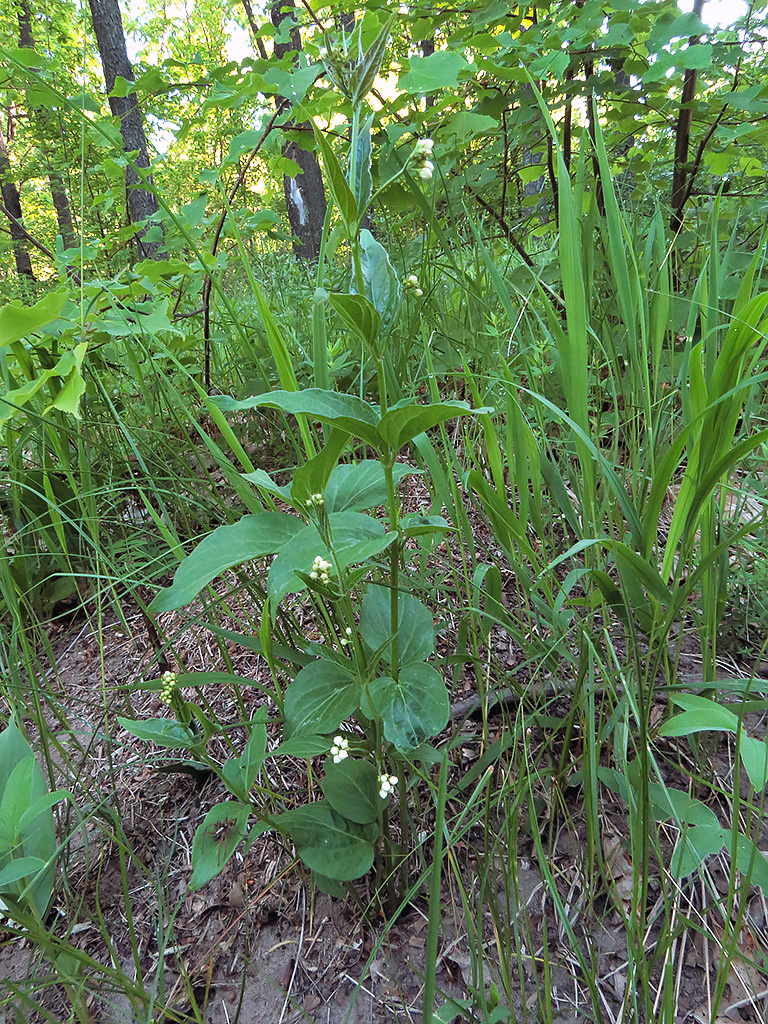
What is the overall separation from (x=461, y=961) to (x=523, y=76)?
5.82ft

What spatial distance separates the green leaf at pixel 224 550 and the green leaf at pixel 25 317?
0.44 meters

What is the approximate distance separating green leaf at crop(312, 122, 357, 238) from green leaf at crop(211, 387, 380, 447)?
154 millimetres

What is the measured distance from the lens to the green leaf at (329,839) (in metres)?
0.66

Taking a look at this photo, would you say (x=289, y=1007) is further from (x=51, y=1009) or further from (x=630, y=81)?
(x=630, y=81)

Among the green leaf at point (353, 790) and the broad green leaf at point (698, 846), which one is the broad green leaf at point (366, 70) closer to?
the green leaf at point (353, 790)

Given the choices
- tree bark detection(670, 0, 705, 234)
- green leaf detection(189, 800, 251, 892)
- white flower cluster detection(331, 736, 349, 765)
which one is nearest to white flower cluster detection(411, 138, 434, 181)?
white flower cluster detection(331, 736, 349, 765)

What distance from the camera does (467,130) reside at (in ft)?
4.39

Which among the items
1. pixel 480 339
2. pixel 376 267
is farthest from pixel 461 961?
pixel 480 339

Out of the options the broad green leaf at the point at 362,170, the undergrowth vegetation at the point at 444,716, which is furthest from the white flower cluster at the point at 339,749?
the broad green leaf at the point at 362,170

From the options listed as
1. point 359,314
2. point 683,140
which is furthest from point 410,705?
point 683,140

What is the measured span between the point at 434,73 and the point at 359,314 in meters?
1.04

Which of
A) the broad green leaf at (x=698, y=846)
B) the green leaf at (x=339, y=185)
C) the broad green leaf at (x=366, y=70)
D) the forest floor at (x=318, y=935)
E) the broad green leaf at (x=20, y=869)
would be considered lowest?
the forest floor at (x=318, y=935)

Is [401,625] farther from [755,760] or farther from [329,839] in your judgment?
[755,760]

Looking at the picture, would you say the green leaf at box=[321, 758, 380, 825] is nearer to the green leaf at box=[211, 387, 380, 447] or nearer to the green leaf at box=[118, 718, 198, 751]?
the green leaf at box=[118, 718, 198, 751]
